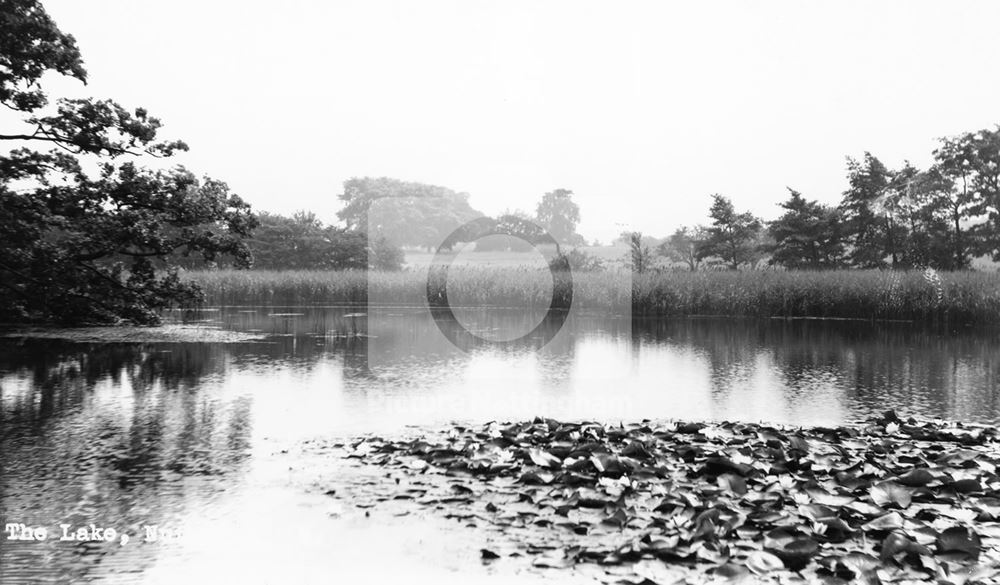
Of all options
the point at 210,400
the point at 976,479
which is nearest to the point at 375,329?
the point at 210,400

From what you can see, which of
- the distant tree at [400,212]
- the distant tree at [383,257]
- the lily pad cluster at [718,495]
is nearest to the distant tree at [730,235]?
the distant tree at [383,257]

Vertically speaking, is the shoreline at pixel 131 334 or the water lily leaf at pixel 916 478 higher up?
the shoreline at pixel 131 334

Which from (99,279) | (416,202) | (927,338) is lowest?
(927,338)

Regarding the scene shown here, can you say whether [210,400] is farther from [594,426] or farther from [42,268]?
[42,268]

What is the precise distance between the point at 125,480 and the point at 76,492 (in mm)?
318

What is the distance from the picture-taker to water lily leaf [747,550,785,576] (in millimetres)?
3158

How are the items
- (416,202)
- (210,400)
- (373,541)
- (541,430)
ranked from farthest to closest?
(416,202)
(210,400)
(541,430)
(373,541)

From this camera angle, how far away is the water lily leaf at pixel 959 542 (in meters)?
3.29

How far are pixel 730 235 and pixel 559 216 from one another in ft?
33.2

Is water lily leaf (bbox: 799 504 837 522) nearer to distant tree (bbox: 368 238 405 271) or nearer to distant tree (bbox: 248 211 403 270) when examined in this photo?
distant tree (bbox: 248 211 403 270)

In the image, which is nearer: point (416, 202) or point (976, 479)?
point (976, 479)

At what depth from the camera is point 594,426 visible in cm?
594

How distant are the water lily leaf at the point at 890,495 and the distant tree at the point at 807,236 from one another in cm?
3598

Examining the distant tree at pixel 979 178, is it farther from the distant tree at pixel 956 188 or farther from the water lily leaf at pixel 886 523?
the water lily leaf at pixel 886 523
